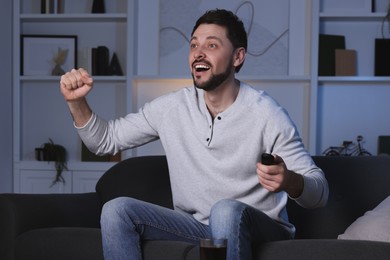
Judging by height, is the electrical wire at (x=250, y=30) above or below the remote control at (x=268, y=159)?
above

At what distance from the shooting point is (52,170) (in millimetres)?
4770

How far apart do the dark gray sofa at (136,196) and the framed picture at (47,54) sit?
83.3 inches

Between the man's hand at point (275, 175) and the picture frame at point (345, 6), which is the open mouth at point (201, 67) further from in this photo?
the picture frame at point (345, 6)

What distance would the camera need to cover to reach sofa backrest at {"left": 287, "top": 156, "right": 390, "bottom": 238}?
8.85ft

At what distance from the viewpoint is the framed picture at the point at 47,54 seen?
16.0ft

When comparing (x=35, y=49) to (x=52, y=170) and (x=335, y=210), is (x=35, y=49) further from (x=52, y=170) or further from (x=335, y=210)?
(x=335, y=210)

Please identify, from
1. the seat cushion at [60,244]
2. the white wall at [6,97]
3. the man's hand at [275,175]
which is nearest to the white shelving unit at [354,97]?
the white wall at [6,97]

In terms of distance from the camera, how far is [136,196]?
2861 millimetres

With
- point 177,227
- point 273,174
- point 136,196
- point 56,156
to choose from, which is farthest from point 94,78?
point 273,174

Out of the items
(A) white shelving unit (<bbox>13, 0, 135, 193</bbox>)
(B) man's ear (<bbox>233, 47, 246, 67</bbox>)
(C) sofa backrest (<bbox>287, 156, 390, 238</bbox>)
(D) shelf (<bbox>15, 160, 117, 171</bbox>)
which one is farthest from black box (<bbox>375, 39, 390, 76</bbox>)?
(B) man's ear (<bbox>233, 47, 246, 67</bbox>)

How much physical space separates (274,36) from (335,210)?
2.19 metres

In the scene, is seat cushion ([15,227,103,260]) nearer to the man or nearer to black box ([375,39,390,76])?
the man

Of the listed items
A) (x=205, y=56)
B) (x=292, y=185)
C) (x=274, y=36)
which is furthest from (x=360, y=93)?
(x=292, y=185)

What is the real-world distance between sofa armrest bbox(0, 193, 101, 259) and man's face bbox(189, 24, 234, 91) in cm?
76
